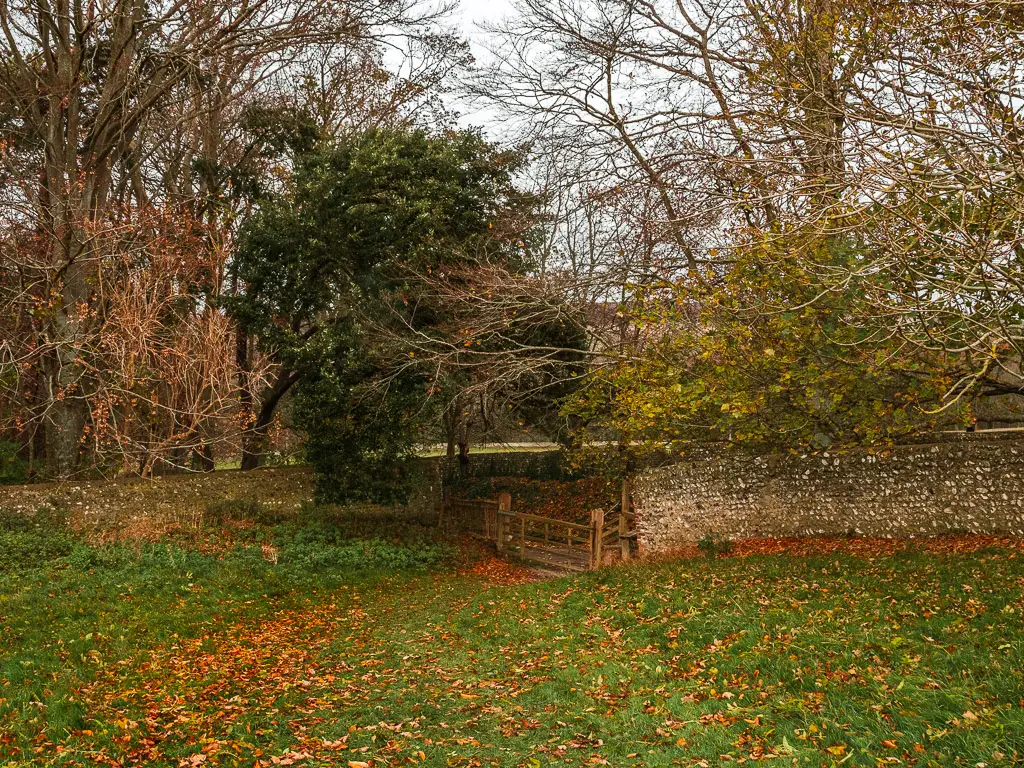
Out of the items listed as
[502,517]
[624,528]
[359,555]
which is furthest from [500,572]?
[359,555]

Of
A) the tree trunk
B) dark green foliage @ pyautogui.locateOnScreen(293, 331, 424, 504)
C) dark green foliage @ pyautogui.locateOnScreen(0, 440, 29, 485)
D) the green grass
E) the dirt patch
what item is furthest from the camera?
the tree trunk

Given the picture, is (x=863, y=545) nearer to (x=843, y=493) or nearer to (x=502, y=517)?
(x=843, y=493)

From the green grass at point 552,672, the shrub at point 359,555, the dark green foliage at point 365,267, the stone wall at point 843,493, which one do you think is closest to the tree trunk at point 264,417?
the dark green foliage at point 365,267

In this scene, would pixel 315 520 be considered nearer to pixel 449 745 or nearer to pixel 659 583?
pixel 659 583

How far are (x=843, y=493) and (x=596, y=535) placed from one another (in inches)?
207

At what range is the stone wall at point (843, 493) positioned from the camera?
12227mm

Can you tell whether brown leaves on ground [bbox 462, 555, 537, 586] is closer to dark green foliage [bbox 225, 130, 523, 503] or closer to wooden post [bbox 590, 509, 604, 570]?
wooden post [bbox 590, 509, 604, 570]

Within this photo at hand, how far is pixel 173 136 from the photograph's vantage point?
22.2 meters

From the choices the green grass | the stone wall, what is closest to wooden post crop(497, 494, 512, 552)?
the stone wall

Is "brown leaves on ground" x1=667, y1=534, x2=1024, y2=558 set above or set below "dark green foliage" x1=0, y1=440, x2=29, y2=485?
below

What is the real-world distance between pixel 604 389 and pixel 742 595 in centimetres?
832

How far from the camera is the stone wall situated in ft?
40.1

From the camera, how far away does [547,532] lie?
58.5ft

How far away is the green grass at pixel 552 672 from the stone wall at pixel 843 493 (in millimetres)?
2448
